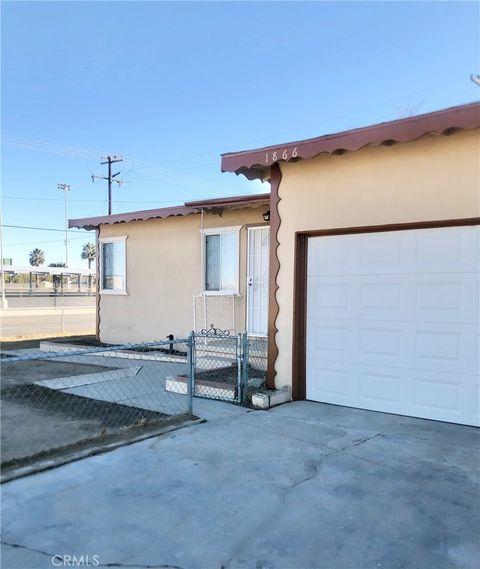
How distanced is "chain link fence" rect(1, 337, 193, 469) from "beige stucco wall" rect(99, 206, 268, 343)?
48.0 inches

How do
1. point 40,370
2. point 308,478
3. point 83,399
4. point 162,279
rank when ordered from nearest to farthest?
point 308,478
point 83,399
point 40,370
point 162,279

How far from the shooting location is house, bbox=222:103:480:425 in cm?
540

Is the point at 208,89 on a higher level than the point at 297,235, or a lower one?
higher

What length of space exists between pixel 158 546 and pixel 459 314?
428 centimetres

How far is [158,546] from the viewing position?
2.79 m

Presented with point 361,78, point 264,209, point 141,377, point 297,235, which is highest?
point 361,78

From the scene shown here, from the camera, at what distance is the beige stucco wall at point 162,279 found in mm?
9798

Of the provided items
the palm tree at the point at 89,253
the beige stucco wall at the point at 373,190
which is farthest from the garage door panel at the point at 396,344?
the palm tree at the point at 89,253

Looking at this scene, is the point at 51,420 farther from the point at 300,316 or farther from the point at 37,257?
the point at 37,257

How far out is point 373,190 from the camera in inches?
235

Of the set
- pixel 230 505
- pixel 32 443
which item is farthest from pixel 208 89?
pixel 230 505

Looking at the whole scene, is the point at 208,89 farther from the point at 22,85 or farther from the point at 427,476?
the point at 427,476

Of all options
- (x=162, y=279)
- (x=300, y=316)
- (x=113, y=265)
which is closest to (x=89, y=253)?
(x=113, y=265)

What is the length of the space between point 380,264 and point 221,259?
14.7 ft
